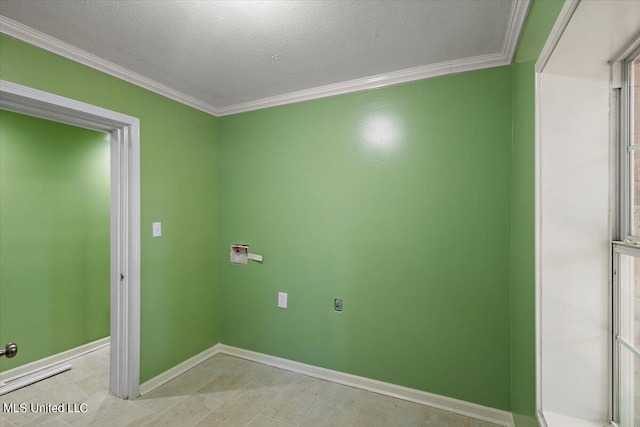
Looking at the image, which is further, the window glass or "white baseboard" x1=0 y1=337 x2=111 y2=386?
"white baseboard" x1=0 y1=337 x2=111 y2=386

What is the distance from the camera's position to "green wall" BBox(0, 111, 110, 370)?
2391mm

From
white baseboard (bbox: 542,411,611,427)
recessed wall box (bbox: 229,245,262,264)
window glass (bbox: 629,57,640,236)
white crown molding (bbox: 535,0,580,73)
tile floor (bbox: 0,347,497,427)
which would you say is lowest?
tile floor (bbox: 0,347,497,427)

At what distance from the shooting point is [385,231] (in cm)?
212

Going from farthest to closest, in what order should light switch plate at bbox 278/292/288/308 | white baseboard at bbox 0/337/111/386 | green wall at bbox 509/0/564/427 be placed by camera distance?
light switch plate at bbox 278/292/288/308, white baseboard at bbox 0/337/111/386, green wall at bbox 509/0/564/427

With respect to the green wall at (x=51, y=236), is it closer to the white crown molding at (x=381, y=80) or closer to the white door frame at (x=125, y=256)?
the white door frame at (x=125, y=256)

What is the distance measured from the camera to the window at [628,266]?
0.99 m

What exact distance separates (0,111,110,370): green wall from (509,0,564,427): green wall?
3.58 m

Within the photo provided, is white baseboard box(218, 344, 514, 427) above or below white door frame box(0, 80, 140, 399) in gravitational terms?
below

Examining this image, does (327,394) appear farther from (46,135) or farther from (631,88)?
(46,135)

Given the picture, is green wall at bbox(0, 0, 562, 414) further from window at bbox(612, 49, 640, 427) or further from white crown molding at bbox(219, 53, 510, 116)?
window at bbox(612, 49, 640, 427)

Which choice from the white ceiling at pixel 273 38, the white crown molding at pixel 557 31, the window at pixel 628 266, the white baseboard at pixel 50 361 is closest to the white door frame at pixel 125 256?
the white ceiling at pixel 273 38

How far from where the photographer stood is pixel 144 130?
216cm

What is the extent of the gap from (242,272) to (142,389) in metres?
1.10

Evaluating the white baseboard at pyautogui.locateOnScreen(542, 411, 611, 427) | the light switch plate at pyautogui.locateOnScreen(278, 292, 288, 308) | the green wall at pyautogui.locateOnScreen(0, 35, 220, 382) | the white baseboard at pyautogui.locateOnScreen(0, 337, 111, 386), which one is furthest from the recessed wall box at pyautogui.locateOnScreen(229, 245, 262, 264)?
the white baseboard at pyautogui.locateOnScreen(542, 411, 611, 427)
